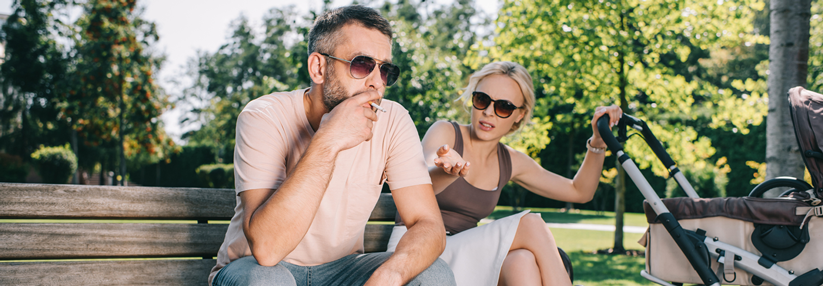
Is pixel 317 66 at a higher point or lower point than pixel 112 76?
lower

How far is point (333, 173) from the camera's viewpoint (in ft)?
6.88

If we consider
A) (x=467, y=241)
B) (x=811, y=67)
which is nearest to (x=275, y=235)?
(x=467, y=241)

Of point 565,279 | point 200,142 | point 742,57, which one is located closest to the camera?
point 565,279

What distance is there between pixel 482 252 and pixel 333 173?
0.77 meters

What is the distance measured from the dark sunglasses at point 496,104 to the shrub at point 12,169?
19757 mm

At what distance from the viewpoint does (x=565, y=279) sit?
7.69 feet

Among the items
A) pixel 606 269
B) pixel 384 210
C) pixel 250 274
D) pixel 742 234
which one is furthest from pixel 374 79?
pixel 606 269

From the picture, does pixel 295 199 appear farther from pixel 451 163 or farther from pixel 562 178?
pixel 562 178

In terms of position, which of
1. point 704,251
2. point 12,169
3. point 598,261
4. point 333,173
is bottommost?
point 598,261

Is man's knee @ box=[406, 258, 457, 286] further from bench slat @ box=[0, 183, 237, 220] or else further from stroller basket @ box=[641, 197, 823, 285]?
stroller basket @ box=[641, 197, 823, 285]

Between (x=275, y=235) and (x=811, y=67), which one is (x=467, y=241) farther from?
(x=811, y=67)

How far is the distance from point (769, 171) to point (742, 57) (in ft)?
78.4

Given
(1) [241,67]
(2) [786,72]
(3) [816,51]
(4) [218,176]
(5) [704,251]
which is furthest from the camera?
(1) [241,67]

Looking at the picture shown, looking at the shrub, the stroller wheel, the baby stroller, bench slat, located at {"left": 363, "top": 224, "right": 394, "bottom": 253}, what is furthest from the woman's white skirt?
the shrub
